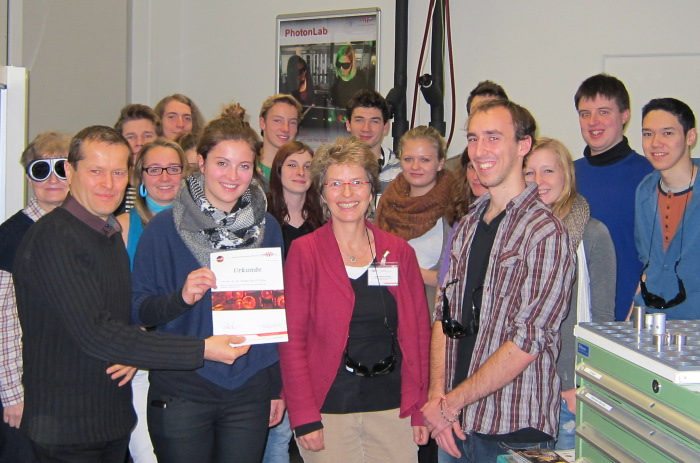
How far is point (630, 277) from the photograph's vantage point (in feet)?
11.2

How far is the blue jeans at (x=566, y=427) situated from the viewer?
2604mm

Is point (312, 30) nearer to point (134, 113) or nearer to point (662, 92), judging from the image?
point (134, 113)

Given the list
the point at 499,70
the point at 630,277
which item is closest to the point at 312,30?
the point at 499,70

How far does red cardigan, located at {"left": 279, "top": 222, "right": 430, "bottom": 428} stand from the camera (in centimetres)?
233

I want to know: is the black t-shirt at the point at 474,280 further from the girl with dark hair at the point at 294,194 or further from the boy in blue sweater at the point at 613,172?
the boy in blue sweater at the point at 613,172

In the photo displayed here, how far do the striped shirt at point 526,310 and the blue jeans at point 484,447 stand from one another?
0.05 meters

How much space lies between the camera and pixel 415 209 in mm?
3441

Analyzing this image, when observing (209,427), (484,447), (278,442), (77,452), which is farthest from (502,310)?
(278,442)

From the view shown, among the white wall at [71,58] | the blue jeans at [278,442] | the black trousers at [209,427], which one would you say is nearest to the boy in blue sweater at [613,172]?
the blue jeans at [278,442]

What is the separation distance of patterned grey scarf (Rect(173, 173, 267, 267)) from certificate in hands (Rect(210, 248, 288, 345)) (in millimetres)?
124

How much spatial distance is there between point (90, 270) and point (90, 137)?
46cm

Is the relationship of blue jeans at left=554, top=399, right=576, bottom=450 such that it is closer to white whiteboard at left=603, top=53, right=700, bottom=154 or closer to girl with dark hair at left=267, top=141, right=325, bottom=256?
girl with dark hair at left=267, top=141, right=325, bottom=256

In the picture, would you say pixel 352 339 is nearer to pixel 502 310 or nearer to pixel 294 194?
pixel 502 310

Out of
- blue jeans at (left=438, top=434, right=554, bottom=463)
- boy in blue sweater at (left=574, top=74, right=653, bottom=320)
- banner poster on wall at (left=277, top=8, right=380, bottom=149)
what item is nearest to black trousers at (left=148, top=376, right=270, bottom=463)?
blue jeans at (left=438, top=434, right=554, bottom=463)
